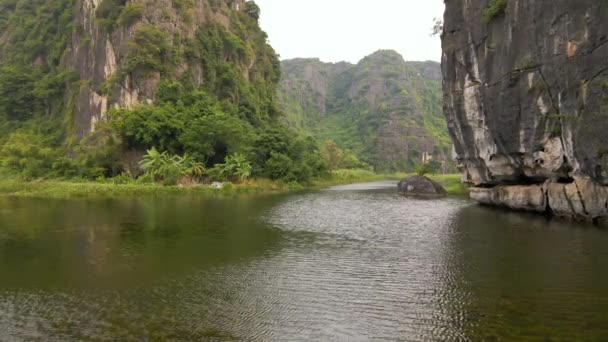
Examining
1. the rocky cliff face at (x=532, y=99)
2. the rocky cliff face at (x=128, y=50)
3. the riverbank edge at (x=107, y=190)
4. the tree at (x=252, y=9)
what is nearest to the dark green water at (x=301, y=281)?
the rocky cliff face at (x=532, y=99)

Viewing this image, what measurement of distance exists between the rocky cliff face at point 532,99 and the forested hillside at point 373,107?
265 ft

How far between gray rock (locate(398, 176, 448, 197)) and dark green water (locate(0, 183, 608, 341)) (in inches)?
743

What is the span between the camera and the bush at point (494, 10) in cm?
2326

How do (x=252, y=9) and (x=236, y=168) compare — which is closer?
(x=236, y=168)

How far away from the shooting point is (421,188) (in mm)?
41125

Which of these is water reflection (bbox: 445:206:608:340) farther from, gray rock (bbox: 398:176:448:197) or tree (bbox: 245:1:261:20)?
tree (bbox: 245:1:261:20)

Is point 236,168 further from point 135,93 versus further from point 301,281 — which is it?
point 301,281

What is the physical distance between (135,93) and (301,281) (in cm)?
4731

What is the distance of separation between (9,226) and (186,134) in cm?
2788

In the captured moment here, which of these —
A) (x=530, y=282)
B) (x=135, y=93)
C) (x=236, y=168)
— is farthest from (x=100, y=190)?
(x=530, y=282)

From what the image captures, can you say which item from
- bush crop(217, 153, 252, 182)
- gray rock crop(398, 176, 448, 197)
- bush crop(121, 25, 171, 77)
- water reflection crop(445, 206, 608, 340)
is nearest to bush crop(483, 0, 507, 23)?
water reflection crop(445, 206, 608, 340)

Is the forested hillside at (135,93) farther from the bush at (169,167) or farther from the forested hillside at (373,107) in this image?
the forested hillside at (373,107)

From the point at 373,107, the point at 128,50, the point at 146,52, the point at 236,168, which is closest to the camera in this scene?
the point at 236,168

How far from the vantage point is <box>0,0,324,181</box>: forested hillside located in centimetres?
4650
